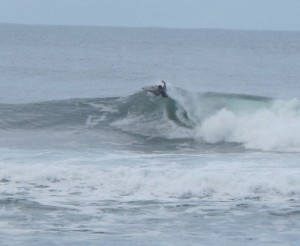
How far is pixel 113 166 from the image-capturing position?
19.1 m

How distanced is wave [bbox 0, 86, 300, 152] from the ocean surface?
0.04 metres

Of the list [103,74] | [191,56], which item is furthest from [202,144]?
[191,56]

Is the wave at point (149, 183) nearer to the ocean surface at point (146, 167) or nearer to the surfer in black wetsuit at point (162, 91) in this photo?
the ocean surface at point (146, 167)

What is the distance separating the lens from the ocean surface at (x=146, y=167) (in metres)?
14.2

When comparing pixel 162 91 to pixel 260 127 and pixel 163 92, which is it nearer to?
pixel 163 92

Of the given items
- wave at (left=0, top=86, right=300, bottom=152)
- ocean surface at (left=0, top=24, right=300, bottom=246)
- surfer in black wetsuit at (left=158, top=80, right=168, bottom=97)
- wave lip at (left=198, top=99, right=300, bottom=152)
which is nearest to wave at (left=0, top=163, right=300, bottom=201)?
ocean surface at (left=0, top=24, right=300, bottom=246)

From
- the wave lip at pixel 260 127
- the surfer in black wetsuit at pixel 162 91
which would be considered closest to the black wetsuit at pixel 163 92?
the surfer in black wetsuit at pixel 162 91

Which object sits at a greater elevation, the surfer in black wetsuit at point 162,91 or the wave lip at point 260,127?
the surfer in black wetsuit at point 162,91

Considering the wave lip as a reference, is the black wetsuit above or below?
above

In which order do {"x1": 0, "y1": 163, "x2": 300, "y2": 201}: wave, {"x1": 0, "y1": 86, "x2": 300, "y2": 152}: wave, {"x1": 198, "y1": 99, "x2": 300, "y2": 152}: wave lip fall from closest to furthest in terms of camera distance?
1. {"x1": 0, "y1": 163, "x2": 300, "y2": 201}: wave
2. {"x1": 198, "y1": 99, "x2": 300, "y2": 152}: wave lip
3. {"x1": 0, "y1": 86, "x2": 300, "y2": 152}: wave

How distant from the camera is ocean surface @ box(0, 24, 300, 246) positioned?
1419 cm

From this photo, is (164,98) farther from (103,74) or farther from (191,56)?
(191,56)

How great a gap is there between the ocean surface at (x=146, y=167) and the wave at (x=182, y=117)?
0.04 metres

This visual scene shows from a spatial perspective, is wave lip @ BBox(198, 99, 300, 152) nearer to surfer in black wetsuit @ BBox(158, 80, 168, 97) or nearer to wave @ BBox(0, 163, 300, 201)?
surfer in black wetsuit @ BBox(158, 80, 168, 97)
